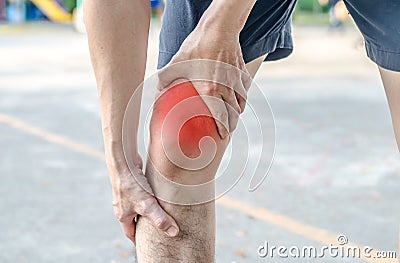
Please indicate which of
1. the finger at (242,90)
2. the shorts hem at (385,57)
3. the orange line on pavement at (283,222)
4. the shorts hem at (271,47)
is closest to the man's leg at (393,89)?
the shorts hem at (385,57)

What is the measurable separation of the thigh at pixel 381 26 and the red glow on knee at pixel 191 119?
501 mm

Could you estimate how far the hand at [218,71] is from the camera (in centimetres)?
157

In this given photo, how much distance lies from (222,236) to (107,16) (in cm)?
195

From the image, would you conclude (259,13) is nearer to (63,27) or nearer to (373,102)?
(373,102)

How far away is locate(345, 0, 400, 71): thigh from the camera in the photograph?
6.00 ft

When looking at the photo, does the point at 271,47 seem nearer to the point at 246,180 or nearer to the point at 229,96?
the point at 229,96

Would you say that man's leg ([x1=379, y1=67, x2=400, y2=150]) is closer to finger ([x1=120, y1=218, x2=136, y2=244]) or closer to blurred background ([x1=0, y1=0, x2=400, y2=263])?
blurred background ([x1=0, y1=0, x2=400, y2=263])

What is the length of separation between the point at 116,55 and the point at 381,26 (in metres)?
0.66

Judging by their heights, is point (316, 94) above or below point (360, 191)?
below

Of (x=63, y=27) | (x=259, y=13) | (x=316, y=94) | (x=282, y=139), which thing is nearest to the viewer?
(x=259, y=13)

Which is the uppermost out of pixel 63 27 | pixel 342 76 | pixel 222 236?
pixel 222 236

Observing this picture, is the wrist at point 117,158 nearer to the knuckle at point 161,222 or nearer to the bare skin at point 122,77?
the bare skin at point 122,77

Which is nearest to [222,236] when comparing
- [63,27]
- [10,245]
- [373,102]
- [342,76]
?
[10,245]

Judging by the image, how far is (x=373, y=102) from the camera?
276 inches
